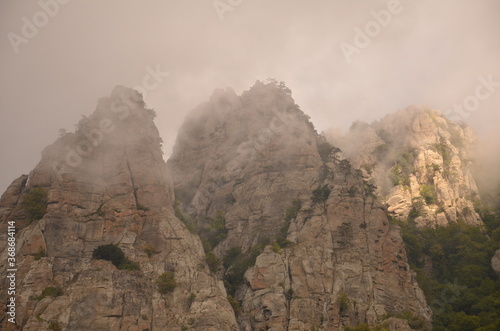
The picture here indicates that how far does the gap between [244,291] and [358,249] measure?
1788cm

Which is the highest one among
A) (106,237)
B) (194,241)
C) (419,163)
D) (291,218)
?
(419,163)

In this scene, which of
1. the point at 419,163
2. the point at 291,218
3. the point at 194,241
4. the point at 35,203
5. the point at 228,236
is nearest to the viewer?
the point at 35,203

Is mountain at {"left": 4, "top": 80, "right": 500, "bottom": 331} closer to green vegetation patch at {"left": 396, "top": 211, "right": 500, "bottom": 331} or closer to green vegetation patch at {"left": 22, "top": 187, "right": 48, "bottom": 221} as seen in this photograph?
green vegetation patch at {"left": 22, "top": 187, "right": 48, "bottom": 221}

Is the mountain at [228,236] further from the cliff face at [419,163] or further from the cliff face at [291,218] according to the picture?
the cliff face at [419,163]

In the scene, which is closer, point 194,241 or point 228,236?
point 194,241

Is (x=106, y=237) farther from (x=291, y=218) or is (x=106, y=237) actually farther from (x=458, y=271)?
(x=458, y=271)

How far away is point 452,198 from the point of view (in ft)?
338

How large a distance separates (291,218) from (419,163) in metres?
45.1

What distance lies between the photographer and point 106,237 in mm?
71875

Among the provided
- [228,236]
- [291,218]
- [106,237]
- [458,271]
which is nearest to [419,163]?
[458,271]

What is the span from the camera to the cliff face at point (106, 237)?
6144 centimetres

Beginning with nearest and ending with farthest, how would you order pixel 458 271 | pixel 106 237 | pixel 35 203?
pixel 106 237, pixel 35 203, pixel 458 271

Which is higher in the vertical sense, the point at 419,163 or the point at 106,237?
the point at 419,163

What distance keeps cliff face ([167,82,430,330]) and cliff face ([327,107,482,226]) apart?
18.4 meters
